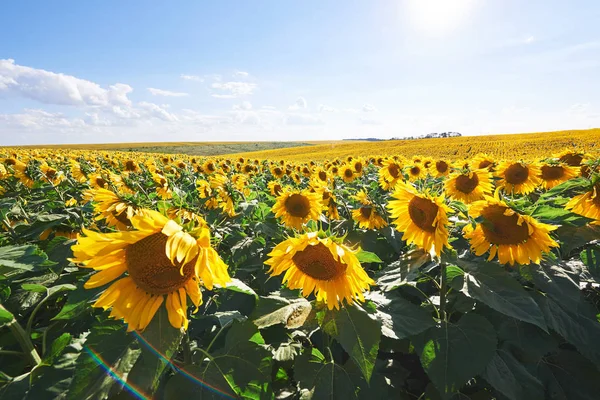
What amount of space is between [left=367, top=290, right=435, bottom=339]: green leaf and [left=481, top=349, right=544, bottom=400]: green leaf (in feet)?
1.71

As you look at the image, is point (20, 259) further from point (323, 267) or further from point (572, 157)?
point (572, 157)

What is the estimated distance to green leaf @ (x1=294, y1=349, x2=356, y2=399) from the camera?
72.1 inches

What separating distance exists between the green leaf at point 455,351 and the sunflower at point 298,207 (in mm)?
2616

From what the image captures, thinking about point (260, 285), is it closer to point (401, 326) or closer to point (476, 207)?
point (401, 326)

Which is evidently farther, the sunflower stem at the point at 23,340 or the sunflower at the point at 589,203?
the sunflower at the point at 589,203

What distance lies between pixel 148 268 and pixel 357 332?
1.07 metres

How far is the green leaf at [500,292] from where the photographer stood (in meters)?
1.81

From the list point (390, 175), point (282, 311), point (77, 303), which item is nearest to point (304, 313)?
point (282, 311)

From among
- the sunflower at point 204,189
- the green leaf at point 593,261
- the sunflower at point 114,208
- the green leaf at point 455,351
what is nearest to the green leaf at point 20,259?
the sunflower at point 114,208

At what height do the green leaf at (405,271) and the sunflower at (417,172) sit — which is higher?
the green leaf at (405,271)

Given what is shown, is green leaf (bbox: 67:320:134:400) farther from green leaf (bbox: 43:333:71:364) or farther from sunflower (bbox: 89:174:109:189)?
sunflower (bbox: 89:174:109:189)

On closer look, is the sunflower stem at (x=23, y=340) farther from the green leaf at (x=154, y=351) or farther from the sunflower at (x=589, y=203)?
the sunflower at (x=589, y=203)

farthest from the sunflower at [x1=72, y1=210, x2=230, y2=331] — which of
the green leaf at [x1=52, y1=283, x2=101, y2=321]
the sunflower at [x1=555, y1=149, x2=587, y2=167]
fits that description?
the sunflower at [x1=555, y1=149, x2=587, y2=167]

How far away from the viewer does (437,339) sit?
1906 millimetres
